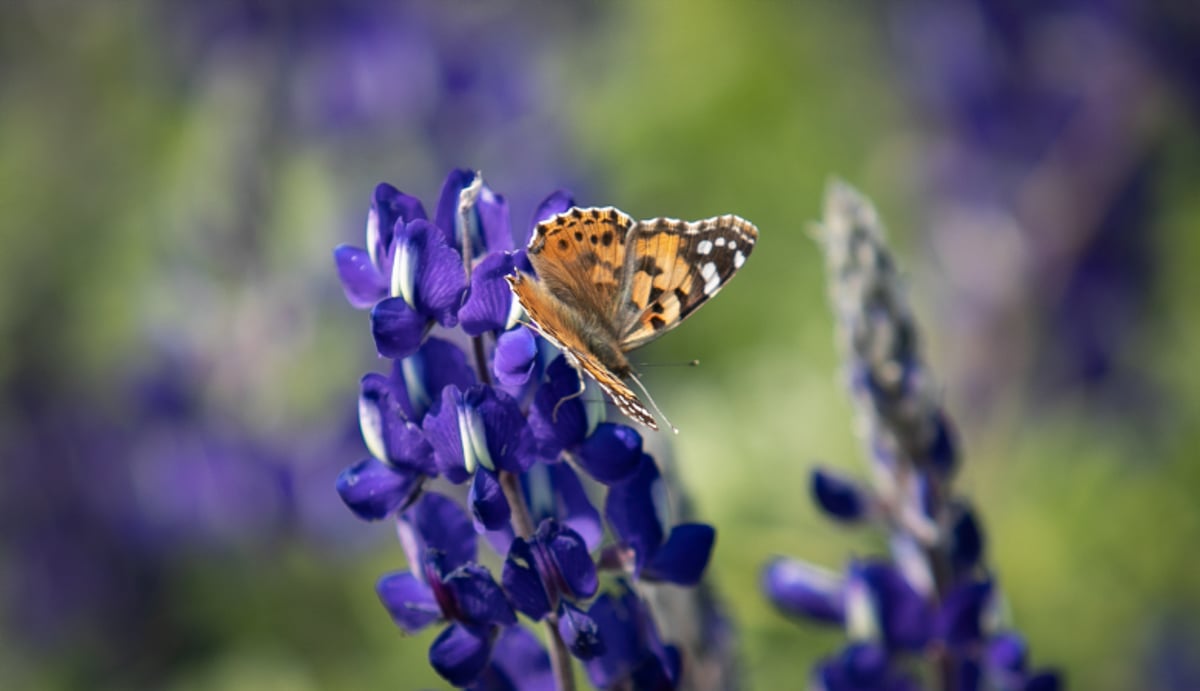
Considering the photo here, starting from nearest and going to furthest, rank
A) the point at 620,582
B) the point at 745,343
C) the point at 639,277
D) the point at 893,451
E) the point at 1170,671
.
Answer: the point at 620,582
the point at 639,277
the point at 893,451
the point at 1170,671
the point at 745,343

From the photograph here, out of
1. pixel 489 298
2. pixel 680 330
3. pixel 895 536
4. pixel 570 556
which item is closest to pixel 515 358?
pixel 489 298

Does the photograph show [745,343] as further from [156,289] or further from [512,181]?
[156,289]

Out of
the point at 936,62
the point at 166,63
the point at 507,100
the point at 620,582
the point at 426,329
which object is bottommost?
the point at 620,582

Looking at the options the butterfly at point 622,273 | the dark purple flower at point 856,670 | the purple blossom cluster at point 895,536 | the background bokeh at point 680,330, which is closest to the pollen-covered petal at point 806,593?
the purple blossom cluster at point 895,536

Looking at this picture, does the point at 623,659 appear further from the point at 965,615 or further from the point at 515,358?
the point at 965,615

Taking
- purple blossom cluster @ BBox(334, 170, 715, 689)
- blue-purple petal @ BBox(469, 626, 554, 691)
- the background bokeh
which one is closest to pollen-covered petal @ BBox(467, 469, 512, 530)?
purple blossom cluster @ BBox(334, 170, 715, 689)

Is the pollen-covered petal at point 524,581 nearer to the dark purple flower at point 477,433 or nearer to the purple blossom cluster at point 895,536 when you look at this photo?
the dark purple flower at point 477,433

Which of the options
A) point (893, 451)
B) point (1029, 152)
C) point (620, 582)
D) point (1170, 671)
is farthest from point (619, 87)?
point (620, 582)
